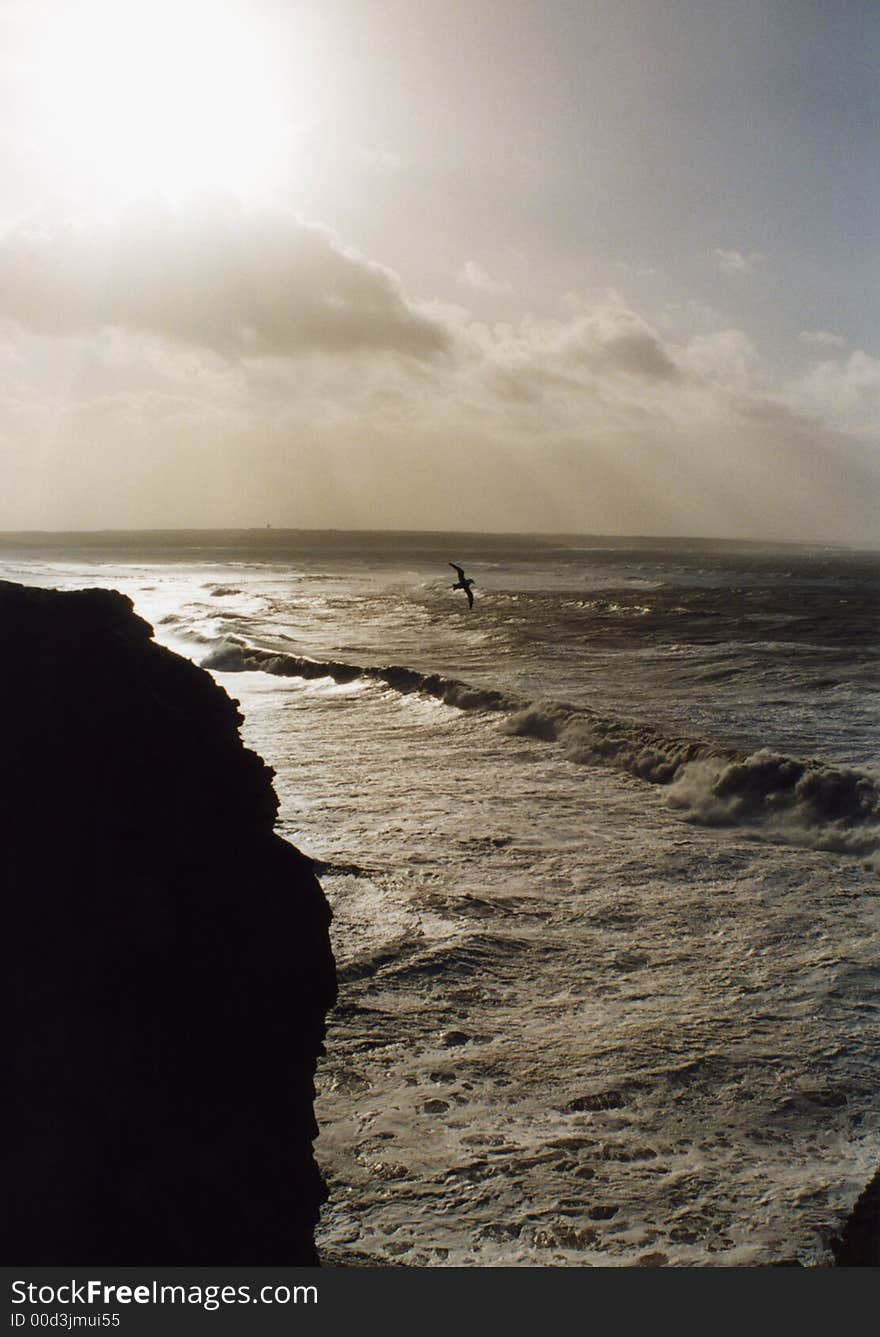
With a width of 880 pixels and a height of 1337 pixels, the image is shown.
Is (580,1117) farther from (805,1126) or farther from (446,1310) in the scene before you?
(446,1310)

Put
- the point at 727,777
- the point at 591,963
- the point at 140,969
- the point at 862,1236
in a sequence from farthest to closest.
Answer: the point at 727,777 < the point at 591,963 < the point at 862,1236 < the point at 140,969

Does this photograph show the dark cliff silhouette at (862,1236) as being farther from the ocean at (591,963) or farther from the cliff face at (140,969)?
the cliff face at (140,969)

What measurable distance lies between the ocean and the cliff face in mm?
557

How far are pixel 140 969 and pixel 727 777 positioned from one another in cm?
1165

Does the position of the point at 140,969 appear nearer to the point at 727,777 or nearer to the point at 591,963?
the point at 591,963

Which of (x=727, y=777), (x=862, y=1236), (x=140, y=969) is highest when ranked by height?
(x=140, y=969)

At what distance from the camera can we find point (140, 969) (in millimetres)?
3443

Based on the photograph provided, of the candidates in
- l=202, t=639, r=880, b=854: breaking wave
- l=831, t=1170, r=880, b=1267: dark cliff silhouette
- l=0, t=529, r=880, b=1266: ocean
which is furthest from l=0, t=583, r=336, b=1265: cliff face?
l=202, t=639, r=880, b=854: breaking wave

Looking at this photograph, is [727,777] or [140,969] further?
[727,777]

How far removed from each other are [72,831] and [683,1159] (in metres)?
4.33

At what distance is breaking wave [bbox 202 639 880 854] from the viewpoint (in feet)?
40.2

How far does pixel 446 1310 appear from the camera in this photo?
10.8 feet

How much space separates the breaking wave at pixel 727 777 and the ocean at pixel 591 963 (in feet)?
0.18

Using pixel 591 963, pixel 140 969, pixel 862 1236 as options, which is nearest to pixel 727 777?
pixel 591 963
